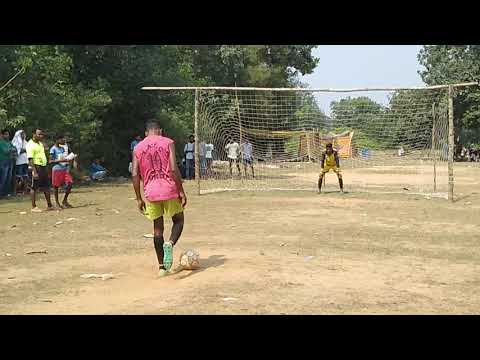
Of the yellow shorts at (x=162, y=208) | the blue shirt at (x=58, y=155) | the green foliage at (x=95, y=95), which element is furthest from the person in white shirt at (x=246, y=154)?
the yellow shorts at (x=162, y=208)

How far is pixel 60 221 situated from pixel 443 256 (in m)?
6.96

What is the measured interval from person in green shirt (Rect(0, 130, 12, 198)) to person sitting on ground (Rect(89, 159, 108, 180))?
18.8ft

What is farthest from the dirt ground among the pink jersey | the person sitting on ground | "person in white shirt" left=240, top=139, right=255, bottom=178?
"person in white shirt" left=240, top=139, right=255, bottom=178

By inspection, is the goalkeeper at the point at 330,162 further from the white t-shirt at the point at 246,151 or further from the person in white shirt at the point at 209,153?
the person in white shirt at the point at 209,153

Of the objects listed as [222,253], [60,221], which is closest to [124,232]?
[60,221]

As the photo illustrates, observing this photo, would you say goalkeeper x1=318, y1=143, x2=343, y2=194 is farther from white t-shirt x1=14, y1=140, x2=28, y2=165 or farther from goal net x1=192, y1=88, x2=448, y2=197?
white t-shirt x1=14, y1=140, x2=28, y2=165

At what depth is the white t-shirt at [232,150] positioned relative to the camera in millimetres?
22344

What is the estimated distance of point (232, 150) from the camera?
2238 centimetres

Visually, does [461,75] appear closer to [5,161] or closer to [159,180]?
[5,161]

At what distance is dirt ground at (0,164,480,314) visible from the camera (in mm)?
5832

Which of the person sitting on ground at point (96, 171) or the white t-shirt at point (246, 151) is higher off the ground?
the white t-shirt at point (246, 151)

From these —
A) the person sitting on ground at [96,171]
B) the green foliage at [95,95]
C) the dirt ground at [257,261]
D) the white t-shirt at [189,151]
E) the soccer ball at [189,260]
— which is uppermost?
the green foliage at [95,95]

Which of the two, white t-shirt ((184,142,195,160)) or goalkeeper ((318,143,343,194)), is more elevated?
white t-shirt ((184,142,195,160))

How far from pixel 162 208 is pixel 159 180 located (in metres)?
0.35
